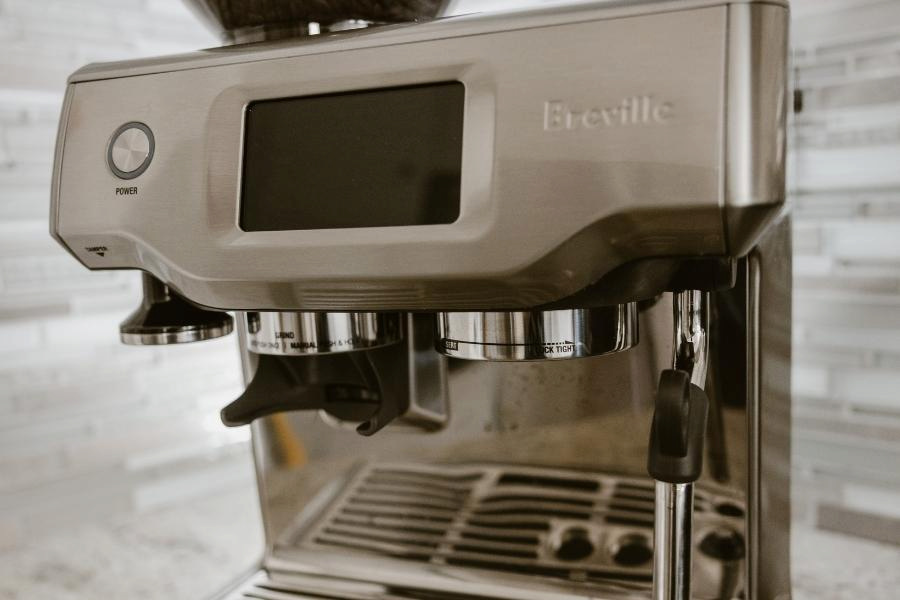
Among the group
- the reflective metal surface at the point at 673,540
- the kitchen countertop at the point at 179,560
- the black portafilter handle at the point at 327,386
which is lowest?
the kitchen countertop at the point at 179,560

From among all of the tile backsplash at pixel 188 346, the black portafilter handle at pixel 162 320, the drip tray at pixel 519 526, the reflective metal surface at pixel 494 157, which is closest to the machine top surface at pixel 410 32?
the reflective metal surface at pixel 494 157

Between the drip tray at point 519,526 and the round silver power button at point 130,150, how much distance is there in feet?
0.87

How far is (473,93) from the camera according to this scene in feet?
0.97

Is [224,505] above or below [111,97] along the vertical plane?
below

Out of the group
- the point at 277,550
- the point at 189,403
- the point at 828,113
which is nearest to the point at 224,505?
the point at 189,403

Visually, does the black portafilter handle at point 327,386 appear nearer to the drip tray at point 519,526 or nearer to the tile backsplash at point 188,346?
the drip tray at point 519,526

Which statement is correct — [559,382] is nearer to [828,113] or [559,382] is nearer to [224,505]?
[828,113]

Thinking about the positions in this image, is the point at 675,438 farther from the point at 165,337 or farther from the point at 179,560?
the point at 179,560

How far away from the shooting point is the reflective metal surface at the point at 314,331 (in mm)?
392

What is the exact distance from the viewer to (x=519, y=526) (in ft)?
1.59

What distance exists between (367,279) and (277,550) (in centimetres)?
31

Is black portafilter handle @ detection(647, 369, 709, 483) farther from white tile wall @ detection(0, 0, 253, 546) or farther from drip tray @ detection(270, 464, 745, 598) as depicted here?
white tile wall @ detection(0, 0, 253, 546)

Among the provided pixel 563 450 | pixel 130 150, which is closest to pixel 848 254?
pixel 563 450

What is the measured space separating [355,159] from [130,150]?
119 mm
